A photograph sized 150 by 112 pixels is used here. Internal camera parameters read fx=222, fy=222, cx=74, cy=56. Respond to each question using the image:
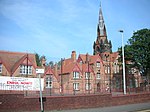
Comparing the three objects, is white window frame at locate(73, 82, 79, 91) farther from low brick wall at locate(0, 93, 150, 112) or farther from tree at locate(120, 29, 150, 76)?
low brick wall at locate(0, 93, 150, 112)

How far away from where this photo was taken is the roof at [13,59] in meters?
43.2

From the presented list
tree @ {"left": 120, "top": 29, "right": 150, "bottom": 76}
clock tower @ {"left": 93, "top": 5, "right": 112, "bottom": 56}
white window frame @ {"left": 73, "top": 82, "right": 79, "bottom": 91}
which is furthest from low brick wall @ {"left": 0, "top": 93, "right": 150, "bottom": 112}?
clock tower @ {"left": 93, "top": 5, "right": 112, "bottom": 56}

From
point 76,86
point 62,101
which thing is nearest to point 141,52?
point 76,86

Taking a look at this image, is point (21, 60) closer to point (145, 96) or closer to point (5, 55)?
point (5, 55)

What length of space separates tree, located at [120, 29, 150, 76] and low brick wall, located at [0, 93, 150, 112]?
25.5m

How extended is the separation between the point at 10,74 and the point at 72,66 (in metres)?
14.8

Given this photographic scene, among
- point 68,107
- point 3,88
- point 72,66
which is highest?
point 72,66

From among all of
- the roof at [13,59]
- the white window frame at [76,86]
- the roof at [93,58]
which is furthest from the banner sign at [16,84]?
the roof at [93,58]

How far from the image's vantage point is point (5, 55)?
45.3 metres

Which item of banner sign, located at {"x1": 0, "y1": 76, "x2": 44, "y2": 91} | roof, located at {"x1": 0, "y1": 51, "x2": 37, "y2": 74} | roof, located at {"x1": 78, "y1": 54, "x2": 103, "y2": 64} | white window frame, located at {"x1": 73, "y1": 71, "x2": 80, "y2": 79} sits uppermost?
roof, located at {"x1": 78, "y1": 54, "x2": 103, "y2": 64}

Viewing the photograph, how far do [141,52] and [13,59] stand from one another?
3040 centimetres

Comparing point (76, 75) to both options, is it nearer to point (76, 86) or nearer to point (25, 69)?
point (76, 86)

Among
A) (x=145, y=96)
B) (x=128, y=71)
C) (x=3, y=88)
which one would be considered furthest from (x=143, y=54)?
(x=3, y=88)

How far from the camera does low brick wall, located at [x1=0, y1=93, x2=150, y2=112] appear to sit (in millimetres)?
20812
